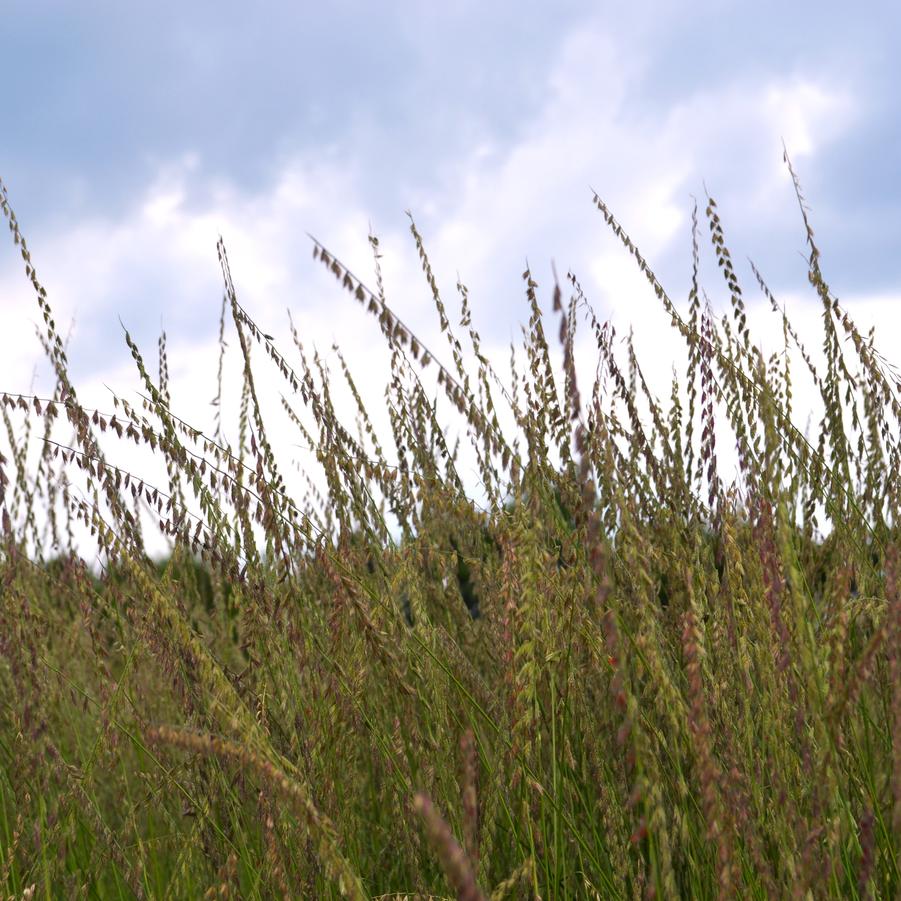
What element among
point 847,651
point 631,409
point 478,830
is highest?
point 631,409

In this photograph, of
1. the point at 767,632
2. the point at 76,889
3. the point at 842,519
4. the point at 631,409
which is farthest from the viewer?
the point at 631,409

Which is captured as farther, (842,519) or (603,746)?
(842,519)

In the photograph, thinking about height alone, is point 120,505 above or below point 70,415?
below

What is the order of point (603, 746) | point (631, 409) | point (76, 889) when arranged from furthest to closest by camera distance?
point (631, 409) < point (76, 889) < point (603, 746)

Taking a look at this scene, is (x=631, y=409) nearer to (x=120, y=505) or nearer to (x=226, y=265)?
(x=226, y=265)

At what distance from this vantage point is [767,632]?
1580 mm

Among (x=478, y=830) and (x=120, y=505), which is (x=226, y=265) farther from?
(x=478, y=830)

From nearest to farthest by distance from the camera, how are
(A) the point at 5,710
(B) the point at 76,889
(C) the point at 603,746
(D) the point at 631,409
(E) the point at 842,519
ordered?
(C) the point at 603,746
(B) the point at 76,889
(E) the point at 842,519
(D) the point at 631,409
(A) the point at 5,710

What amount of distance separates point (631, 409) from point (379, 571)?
2.41 feet

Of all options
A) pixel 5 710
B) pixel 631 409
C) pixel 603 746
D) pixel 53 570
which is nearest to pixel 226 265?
pixel 631 409

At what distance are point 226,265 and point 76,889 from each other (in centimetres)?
136

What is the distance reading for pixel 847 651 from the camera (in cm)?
213

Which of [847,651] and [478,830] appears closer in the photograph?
[478,830]

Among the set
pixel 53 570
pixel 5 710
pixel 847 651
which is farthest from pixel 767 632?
pixel 53 570
